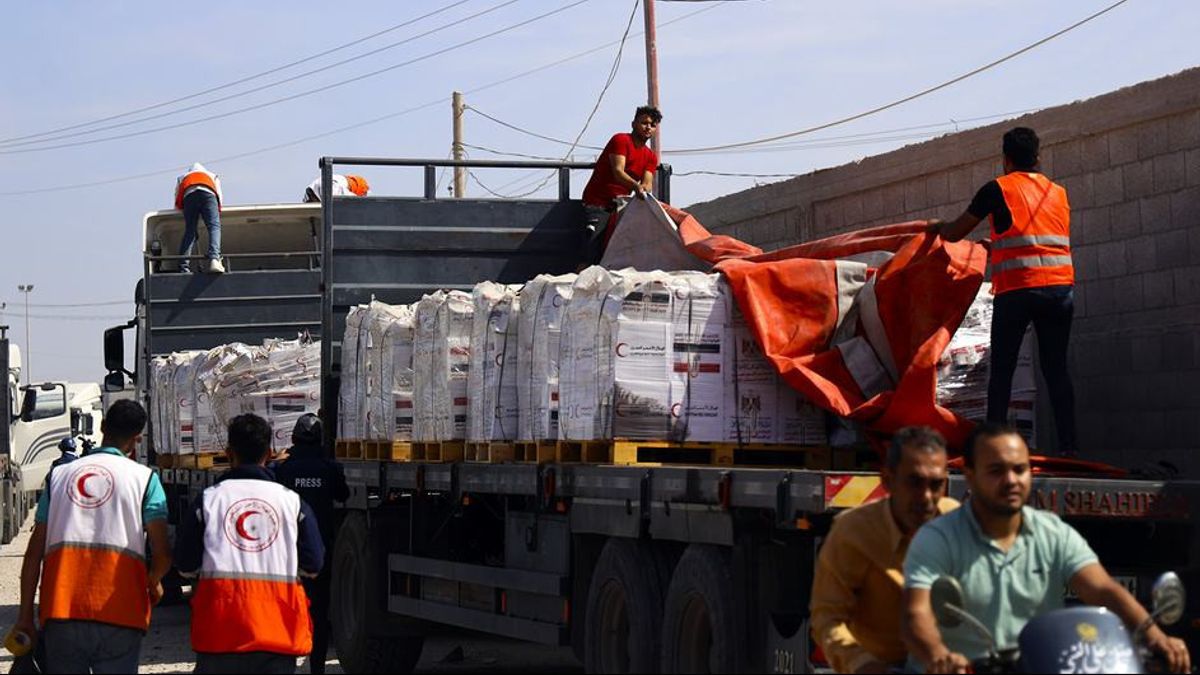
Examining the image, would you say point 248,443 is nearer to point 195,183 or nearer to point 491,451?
point 491,451

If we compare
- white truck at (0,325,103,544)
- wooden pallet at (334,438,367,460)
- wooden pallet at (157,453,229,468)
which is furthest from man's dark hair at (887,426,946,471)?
white truck at (0,325,103,544)

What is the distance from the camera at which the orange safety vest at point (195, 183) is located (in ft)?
61.5

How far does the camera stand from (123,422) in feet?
28.0

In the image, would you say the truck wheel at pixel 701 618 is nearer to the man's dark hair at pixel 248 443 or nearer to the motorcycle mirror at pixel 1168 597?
the man's dark hair at pixel 248 443

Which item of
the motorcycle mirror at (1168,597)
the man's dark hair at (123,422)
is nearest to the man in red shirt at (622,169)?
the man's dark hair at (123,422)

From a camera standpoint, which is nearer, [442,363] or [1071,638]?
[1071,638]

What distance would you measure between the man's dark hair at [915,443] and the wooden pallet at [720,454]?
3799 mm

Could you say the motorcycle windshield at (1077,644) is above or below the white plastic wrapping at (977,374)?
below

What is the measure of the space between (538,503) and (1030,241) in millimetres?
3073

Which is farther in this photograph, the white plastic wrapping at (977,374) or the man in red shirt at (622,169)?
the man in red shirt at (622,169)

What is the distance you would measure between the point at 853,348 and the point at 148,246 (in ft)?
36.4

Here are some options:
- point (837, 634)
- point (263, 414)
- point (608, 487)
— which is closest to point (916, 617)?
point (837, 634)

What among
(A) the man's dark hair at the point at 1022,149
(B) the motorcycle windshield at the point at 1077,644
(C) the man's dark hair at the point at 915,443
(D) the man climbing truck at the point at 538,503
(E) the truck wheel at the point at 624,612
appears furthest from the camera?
(A) the man's dark hair at the point at 1022,149

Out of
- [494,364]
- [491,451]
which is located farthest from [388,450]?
[494,364]
